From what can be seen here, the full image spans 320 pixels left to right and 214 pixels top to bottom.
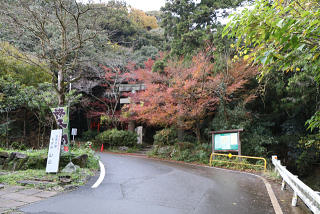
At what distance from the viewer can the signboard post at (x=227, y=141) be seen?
11297 millimetres

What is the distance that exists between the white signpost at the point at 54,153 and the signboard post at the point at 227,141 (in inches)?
325

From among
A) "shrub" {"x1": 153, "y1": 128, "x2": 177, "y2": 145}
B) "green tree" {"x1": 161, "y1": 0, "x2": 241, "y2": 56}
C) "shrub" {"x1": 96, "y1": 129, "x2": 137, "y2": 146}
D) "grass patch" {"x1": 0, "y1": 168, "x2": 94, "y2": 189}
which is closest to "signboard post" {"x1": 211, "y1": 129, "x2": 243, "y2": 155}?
"shrub" {"x1": 153, "y1": 128, "x2": 177, "y2": 145}

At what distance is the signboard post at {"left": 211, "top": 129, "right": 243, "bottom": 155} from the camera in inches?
445

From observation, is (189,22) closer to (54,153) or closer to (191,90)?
(191,90)

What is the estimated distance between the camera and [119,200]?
474cm

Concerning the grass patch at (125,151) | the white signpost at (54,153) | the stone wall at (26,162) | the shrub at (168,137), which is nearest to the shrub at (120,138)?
the grass patch at (125,151)

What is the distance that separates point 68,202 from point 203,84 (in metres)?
10.3

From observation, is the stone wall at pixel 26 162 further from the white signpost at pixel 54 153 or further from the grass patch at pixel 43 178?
the grass patch at pixel 43 178

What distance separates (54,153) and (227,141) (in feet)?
27.6

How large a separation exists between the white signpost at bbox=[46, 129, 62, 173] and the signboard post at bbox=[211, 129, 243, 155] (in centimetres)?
826

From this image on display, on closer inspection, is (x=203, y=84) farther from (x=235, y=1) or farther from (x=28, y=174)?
(x=28, y=174)

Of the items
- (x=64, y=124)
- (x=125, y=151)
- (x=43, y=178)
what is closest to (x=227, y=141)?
(x=64, y=124)

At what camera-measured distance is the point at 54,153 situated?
709 cm

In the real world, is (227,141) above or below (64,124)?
below
